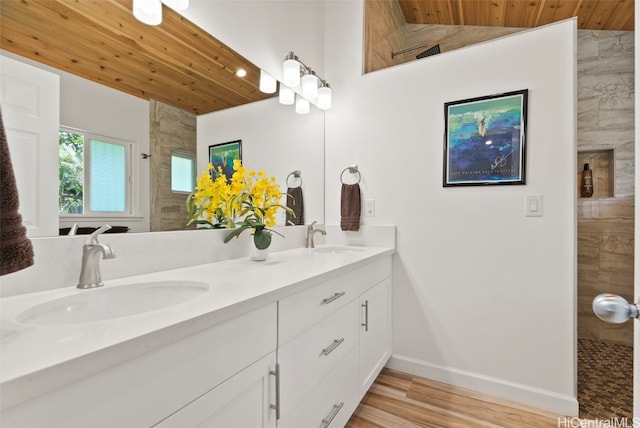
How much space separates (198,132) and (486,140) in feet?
5.17

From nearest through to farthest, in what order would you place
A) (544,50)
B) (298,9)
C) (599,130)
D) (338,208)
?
(544,50) < (298,9) < (338,208) < (599,130)

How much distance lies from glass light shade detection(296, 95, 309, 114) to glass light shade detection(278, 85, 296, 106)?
49mm

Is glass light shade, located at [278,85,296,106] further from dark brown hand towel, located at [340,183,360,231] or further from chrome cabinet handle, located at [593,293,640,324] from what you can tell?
chrome cabinet handle, located at [593,293,640,324]

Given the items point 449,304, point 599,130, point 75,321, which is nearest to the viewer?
point 75,321

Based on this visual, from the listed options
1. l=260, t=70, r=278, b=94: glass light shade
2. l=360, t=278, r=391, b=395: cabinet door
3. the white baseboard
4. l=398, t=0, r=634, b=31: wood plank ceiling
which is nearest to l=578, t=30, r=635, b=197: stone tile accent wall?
l=398, t=0, r=634, b=31: wood plank ceiling

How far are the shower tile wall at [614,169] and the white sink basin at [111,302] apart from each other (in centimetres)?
298

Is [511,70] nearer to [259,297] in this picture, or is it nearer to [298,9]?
[298,9]

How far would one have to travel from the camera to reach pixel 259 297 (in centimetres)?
85

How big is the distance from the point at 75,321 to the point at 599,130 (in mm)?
3443

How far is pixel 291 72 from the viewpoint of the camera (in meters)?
1.95

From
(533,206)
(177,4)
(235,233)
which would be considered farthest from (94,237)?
(533,206)

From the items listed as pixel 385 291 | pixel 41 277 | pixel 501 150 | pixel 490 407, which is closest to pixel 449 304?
pixel 385 291

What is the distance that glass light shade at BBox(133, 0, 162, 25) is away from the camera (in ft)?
3.84

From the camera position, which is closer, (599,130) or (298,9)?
(298,9)
